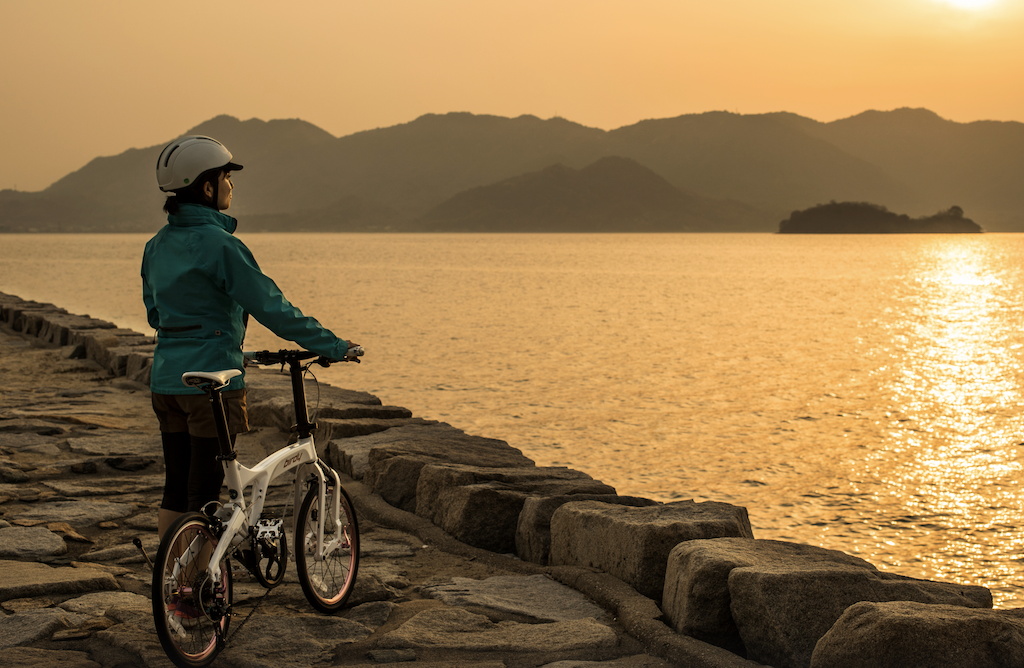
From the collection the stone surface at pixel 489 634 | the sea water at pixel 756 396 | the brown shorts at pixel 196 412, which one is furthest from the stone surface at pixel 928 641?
the sea water at pixel 756 396

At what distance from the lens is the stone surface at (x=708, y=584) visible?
3.70m

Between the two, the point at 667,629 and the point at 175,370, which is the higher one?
the point at 175,370

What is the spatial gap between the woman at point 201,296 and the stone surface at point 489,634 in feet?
3.24

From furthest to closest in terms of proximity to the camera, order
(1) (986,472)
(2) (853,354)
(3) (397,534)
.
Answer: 1. (2) (853,354)
2. (1) (986,472)
3. (3) (397,534)

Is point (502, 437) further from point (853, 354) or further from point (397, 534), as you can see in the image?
point (853, 354)

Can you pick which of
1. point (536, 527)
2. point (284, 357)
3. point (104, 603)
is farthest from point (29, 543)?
point (536, 527)

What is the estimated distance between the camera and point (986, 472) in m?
11.2

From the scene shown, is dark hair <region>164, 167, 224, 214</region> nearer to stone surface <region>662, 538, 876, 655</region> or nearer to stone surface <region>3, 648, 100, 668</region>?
stone surface <region>3, 648, 100, 668</region>

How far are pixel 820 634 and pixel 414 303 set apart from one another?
1370 inches

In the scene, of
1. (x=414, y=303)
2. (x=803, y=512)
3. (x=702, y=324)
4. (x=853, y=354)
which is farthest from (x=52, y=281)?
(x=803, y=512)

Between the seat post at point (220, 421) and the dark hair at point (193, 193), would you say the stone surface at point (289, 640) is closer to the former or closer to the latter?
the seat post at point (220, 421)

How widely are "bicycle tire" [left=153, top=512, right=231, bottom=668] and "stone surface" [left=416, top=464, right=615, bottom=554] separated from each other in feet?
6.65

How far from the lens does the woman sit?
125 inches

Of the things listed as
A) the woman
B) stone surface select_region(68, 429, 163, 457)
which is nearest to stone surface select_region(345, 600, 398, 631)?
the woman
